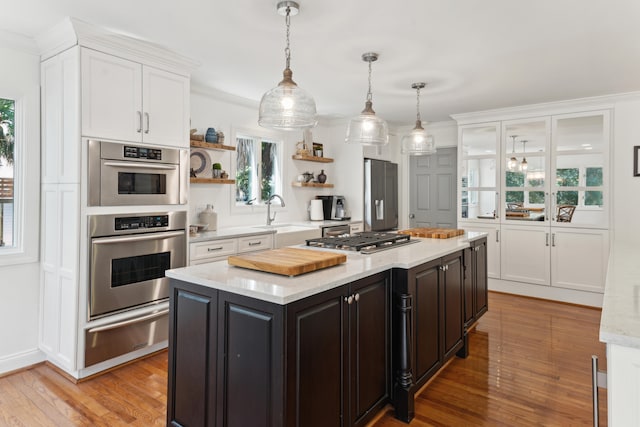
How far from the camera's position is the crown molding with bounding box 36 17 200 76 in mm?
2544

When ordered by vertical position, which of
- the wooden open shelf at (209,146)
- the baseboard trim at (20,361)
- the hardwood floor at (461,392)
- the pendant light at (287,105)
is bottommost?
the hardwood floor at (461,392)

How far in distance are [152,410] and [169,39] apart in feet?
8.29

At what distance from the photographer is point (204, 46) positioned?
294cm

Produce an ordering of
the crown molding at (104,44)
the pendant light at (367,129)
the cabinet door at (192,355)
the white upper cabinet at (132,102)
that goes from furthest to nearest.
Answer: the pendant light at (367,129) → the white upper cabinet at (132,102) → the crown molding at (104,44) → the cabinet door at (192,355)

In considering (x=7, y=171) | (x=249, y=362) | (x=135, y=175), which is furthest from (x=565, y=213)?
(x=7, y=171)

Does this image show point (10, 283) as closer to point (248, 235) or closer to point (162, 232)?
point (162, 232)

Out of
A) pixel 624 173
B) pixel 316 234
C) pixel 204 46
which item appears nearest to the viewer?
pixel 204 46

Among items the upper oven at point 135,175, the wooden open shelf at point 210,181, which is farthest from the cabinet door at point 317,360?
the wooden open shelf at point 210,181

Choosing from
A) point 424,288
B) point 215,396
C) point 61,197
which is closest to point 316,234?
point 424,288

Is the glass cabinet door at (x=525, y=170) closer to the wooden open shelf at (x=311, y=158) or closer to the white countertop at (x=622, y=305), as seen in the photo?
the wooden open shelf at (x=311, y=158)

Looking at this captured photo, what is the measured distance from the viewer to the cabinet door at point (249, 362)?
1524 millimetres

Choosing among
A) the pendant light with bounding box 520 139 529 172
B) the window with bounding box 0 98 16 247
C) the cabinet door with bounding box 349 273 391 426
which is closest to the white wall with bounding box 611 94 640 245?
the pendant light with bounding box 520 139 529 172

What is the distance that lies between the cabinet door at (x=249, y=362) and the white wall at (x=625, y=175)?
→ 14.9ft

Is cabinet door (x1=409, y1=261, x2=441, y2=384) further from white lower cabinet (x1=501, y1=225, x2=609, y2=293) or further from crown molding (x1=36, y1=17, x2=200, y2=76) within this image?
white lower cabinet (x1=501, y1=225, x2=609, y2=293)
